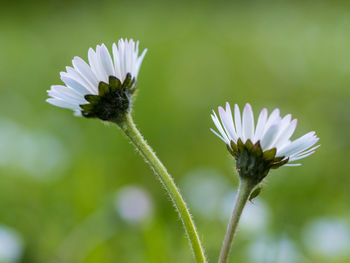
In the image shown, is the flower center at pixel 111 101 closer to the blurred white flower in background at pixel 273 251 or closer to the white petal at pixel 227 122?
the white petal at pixel 227 122

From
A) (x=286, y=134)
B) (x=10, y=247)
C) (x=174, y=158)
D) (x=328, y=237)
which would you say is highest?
(x=174, y=158)

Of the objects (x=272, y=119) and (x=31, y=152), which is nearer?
(x=272, y=119)

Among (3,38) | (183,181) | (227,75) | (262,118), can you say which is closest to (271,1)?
(3,38)

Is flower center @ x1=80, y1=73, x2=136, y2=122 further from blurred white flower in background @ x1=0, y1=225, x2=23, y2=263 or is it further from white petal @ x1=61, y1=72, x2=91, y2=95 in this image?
blurred white flower in background @ x1=0, y1=225, x2=23, y2=263

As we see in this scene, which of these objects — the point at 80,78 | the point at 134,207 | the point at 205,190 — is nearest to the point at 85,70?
the point at 80,78

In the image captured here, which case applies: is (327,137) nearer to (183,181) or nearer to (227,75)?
(183,181)

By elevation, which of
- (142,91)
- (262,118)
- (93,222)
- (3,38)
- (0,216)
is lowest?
(262,118)

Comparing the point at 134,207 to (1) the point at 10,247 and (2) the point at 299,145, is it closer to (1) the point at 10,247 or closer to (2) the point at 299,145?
(1) the point at 10,247

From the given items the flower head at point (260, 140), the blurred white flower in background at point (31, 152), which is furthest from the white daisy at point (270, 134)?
the blurred white flower in background at point (31, 152)
